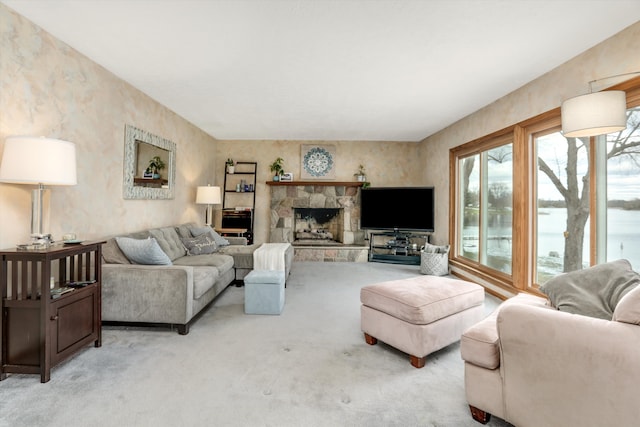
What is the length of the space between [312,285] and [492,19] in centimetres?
351

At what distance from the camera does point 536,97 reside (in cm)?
327

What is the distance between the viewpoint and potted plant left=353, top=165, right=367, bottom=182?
21.4 ft

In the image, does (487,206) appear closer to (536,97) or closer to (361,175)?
(536,97)

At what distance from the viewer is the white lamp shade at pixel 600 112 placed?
2.01 meters

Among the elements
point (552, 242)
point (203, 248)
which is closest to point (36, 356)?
point (203, 248)

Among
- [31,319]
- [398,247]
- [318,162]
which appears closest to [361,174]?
[318,162]

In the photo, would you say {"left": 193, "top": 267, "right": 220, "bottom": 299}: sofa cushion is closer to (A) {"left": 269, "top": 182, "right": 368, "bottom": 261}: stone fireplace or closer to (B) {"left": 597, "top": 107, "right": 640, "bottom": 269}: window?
(A) {"left": 269, "top": 182, "right": 368, "bottom": 261}: stone fireplace

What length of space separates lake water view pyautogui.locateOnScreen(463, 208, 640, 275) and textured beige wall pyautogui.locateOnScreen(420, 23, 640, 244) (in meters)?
1.06

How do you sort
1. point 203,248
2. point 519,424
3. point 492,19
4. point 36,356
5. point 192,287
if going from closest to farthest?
point 519,424
point 36,356
point 492,19
point 192,287
point 203,248

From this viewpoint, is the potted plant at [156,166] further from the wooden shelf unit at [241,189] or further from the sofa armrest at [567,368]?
the sofa armrest at [567,368]

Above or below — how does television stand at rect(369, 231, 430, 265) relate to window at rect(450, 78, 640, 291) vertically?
below

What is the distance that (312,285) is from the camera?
171 inches

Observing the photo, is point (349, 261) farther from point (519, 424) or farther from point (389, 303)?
point (519, 424)

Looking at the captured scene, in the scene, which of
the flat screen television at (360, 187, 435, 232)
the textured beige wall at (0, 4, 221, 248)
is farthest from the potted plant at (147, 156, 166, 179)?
the flat screen television at (360, 187, 435, 232)
